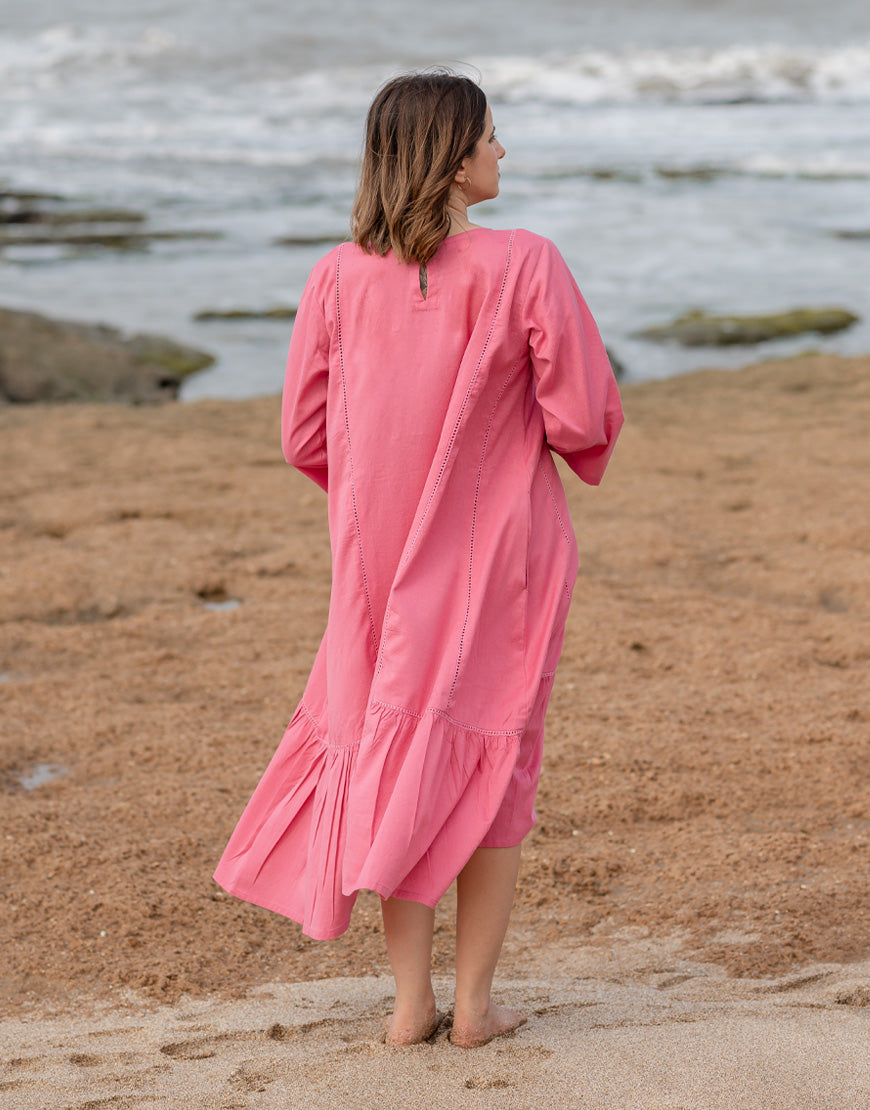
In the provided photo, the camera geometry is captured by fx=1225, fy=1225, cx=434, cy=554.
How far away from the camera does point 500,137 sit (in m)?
27.6

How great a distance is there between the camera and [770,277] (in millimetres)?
14562

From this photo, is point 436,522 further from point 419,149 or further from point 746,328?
point 746,328

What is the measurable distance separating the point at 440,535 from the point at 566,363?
0.36 m

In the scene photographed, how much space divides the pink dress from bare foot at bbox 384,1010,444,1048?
0.85 feet

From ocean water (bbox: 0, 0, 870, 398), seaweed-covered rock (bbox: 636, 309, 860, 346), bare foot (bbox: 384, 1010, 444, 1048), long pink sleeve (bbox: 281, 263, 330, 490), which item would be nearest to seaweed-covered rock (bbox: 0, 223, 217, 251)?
ocean water (bbox: 0, 0, 870, 398)

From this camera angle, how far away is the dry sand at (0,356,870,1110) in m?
2.14

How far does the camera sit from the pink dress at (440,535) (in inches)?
81.0

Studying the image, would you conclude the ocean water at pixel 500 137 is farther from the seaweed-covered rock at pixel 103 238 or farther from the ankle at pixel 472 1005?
the ankle at pixel 472 1005

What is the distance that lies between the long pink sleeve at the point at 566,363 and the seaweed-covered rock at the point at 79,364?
336 inches

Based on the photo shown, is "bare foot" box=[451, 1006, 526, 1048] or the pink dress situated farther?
"bare foot" box=[451, 1006, 526, 1048]

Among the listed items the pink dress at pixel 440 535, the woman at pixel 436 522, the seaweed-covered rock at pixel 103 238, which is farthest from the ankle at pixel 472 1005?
the seaweed-covered rock at pixel 103 238

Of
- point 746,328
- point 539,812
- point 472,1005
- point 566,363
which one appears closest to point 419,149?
point 566,363

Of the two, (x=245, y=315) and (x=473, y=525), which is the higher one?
(x=473, y=525)

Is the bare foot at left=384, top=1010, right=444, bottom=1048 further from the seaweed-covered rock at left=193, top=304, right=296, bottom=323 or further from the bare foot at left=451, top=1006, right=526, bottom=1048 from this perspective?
the seaweed-covered rock at left=193, top=304, right=296, bottom=323
